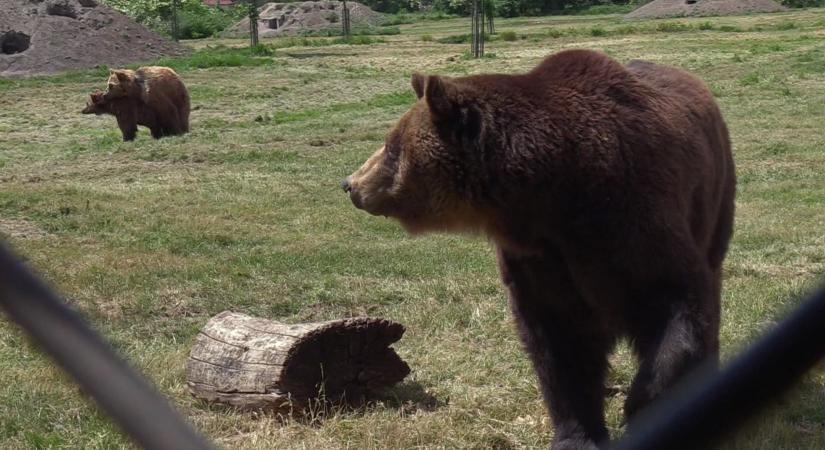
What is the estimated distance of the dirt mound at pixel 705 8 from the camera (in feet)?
184

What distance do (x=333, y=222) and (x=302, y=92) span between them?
565 inches

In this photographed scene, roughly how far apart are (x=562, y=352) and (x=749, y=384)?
2537 mm

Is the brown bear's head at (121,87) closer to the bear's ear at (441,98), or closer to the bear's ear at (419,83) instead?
the bear's ear at (419,83)

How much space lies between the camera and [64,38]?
31.1 metres

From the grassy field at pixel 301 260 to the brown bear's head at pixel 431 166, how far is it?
0.95 m

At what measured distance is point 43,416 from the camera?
15.7 ft

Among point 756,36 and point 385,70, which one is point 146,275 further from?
point 756,36

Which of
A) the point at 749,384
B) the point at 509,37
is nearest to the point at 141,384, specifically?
the point at 749,384

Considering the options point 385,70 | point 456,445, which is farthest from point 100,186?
point 385,70

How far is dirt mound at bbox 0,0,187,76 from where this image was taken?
97.3ft

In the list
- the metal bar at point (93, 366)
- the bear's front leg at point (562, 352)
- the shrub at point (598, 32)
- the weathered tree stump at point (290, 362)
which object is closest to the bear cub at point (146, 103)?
the weathered tree stump at point (290, 362)

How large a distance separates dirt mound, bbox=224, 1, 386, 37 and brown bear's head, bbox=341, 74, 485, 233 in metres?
57.2

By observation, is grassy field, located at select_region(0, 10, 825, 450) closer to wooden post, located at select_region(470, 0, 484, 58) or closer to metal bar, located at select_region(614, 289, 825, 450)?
metal bar, located at select_region(614, 289, 825, 450)

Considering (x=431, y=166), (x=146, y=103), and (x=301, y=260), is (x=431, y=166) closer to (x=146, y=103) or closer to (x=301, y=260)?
(x=301, y=260)
